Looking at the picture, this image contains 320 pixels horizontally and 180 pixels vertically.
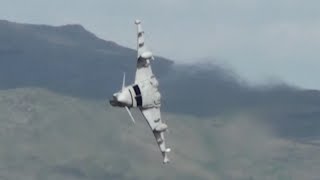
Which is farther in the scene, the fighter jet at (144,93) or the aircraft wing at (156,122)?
the aircraft wing at (156,122)

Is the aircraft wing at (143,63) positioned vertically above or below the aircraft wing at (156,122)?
above

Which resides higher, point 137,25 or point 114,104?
point 137,25

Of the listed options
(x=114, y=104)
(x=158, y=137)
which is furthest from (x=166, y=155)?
(x=114, y=104)

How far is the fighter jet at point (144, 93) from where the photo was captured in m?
176

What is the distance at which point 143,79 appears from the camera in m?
180

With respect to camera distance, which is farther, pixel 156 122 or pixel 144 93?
pixel 156 122

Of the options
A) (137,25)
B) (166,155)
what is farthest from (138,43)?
(166,155)

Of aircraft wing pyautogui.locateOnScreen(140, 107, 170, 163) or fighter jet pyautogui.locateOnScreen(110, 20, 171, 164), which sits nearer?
fighter jet pyautogui.locateOnScreen(110, 20, 171, 164)

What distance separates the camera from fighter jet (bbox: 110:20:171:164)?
576ft

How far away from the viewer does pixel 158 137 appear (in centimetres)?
18462

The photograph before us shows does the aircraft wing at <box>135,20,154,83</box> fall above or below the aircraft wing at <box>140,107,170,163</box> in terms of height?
above

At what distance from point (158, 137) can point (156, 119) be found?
11.1 feet

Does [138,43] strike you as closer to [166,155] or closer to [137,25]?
[137,25]

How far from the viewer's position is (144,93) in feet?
586
